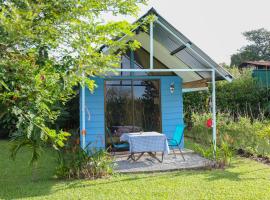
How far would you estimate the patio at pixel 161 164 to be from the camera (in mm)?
8148

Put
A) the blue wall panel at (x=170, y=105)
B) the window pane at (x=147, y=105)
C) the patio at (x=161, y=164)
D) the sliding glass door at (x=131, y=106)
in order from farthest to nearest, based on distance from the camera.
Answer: the blue wall panel at (x=170, y=105) < the window pane at (x=147, y=105) < the sliding glass door at (x=131, y=106) < the patio at (x=161, y=164)

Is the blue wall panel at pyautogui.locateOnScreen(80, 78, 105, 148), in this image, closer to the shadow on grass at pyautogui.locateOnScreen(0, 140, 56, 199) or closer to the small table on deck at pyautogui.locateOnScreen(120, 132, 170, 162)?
the shadow on grass at pyautogui.locateOnScreen(0, 140, 56, 199)

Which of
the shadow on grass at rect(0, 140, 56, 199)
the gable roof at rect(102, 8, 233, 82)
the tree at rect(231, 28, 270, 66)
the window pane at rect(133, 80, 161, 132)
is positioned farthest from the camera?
the tree at rect(231, 28, 270, 66)

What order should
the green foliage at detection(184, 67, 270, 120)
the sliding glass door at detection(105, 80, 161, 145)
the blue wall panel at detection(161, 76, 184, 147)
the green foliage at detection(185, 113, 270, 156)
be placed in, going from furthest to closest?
the green foliage at detection(184, 67, 270, 120) → the blue wall panel at detection(161, 76, 184, 147) → the sliding glass door at detection(105, 80, 161, 145) → the green foliage at detection(185, 113, 270, 156)

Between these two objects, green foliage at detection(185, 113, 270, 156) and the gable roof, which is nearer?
the gable roof

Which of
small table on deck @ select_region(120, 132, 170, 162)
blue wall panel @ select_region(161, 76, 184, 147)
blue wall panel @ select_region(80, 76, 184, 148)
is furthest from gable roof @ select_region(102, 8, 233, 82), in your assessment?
small table on deck @ select_region(120, 132, 170, 162)

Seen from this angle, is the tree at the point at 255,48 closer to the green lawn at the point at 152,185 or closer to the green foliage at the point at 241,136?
the green foliage at the point at 241,136

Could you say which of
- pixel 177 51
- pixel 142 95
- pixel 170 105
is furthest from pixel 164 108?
pixel 177 51

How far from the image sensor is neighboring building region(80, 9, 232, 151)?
1069cm

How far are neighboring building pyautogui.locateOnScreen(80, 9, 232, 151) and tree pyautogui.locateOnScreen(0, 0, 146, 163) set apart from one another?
725 cm

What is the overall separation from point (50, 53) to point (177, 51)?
7.53m

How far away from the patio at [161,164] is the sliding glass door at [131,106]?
1208 mm

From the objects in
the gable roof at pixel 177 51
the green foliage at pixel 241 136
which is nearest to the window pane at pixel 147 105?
the gable roof at pixel 177 51

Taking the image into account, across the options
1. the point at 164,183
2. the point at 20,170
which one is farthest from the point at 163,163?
the point at 20,170
